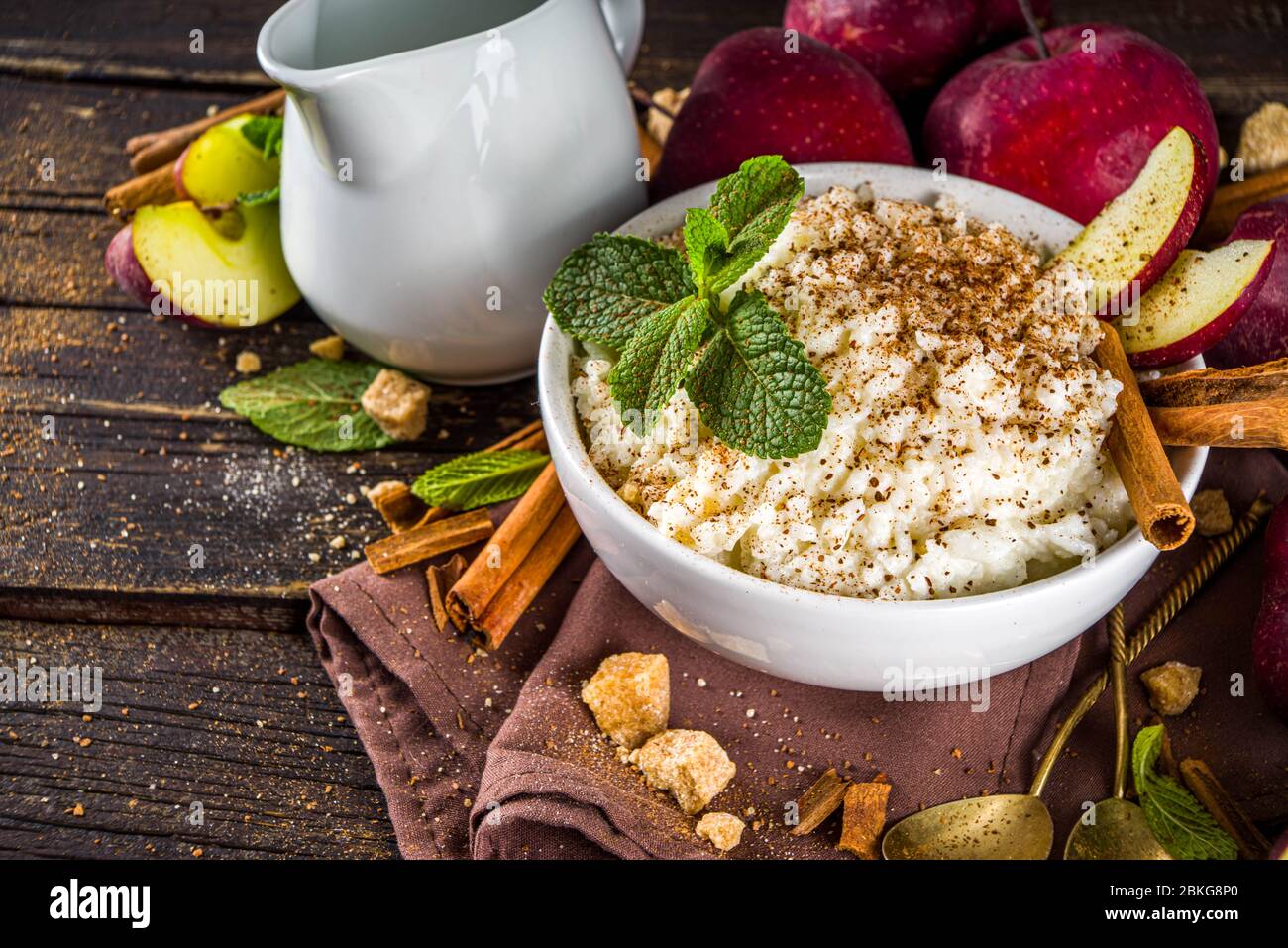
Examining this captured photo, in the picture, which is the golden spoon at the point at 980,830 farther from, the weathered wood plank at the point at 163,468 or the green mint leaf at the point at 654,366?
the weathered wood plank at the point at 163,468

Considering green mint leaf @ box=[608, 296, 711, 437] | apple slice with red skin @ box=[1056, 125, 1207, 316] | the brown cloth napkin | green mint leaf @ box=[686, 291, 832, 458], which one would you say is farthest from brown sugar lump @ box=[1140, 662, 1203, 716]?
green mint leaf @ box=[608, 296, 711, 437]

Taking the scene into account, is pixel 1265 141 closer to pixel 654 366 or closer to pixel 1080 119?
pixel 1080 119

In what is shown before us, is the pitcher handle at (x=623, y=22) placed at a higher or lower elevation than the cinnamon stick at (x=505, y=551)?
higher

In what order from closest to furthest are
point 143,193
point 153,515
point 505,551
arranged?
point 505,551 < point 153,515 < point 143,193

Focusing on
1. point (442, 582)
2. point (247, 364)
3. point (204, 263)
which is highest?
point (204, 263)

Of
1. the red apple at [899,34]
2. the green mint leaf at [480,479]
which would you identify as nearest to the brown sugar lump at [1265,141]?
the red apple at [899,34]

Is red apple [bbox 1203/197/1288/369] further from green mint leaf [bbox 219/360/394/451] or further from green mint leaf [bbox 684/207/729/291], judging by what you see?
green mint leaf [bbox 219/360/394/451]

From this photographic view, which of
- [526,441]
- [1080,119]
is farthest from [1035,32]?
[526,441]
